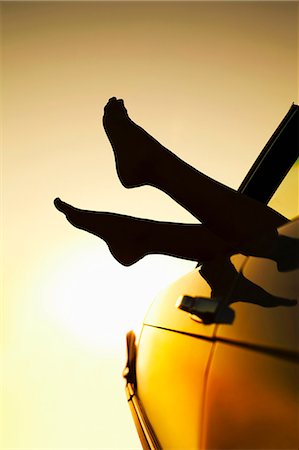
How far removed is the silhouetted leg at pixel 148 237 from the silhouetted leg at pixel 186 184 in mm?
88

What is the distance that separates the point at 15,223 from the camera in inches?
68.3

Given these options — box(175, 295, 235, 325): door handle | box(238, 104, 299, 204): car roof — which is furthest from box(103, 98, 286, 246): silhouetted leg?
box(238, 104, 299, 204): car roof

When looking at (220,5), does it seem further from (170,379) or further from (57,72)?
(170,379)

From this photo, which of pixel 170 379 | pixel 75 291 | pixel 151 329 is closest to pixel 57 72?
pixel 75 291

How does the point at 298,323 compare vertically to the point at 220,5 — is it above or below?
below

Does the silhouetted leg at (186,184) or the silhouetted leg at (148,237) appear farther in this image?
the silhouetted leg at (148,237)

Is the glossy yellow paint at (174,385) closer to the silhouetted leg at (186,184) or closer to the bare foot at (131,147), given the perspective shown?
the silhouetted leg at (186,184)

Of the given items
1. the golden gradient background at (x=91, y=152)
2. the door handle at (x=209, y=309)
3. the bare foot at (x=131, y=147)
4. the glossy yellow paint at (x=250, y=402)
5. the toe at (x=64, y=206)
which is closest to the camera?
the glossy yellow paint at (x=250, y=402)

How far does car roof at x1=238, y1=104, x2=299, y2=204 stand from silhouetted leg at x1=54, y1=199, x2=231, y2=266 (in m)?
0.19

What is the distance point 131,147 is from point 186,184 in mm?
155

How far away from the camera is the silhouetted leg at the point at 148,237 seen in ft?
2.56

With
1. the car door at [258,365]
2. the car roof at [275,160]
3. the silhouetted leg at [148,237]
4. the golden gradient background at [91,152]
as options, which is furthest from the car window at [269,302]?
the golden gradient background at [91,152]

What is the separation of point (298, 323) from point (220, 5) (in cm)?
153

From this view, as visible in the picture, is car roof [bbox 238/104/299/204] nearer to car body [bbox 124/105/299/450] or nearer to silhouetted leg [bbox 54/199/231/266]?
car body [bbox 124/105/299/450]
